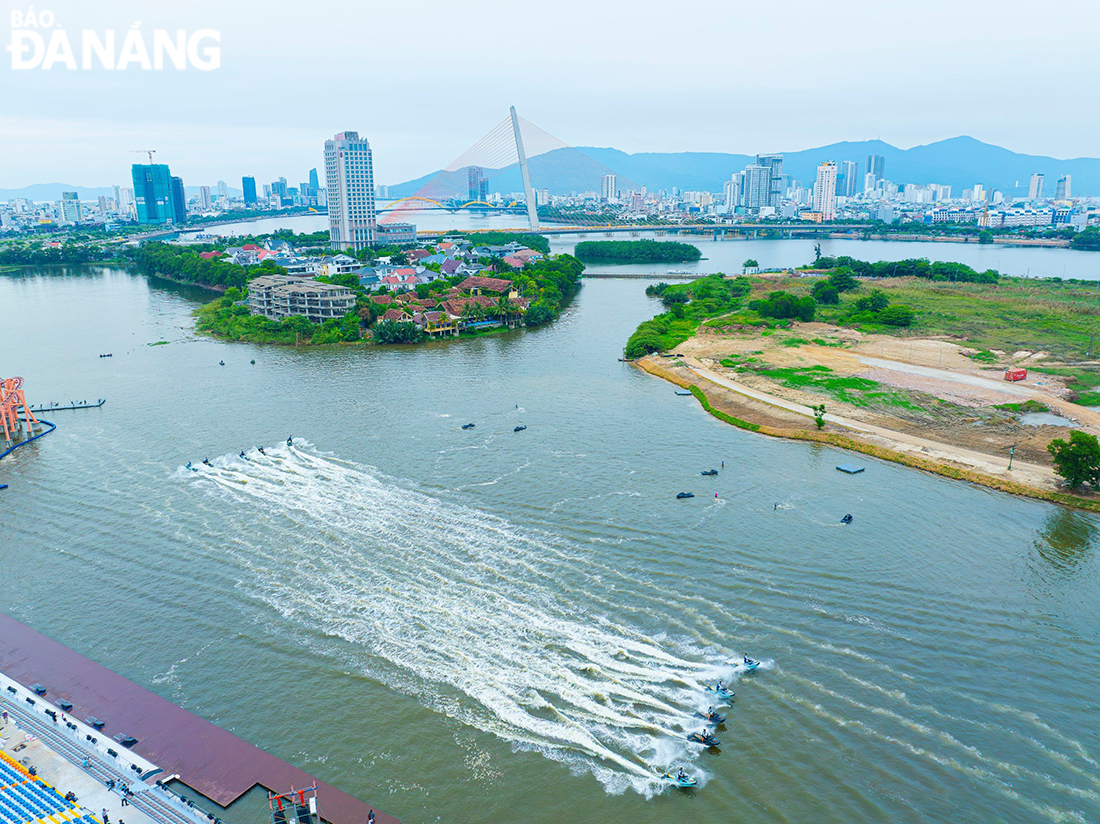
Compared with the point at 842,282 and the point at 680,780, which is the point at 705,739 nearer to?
the point at 680,780

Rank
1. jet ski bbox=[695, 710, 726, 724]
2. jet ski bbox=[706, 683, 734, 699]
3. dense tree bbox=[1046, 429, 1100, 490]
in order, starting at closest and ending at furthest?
jet ski bbox=[695, 710, 726, 724] < jet ski bbox=[706, 683, 734, 699] < dense tree bbox=[1046, 429, 1100, 490]

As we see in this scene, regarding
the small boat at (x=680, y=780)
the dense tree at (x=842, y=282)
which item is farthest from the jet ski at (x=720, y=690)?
the dense tree at (x=842, y=282)

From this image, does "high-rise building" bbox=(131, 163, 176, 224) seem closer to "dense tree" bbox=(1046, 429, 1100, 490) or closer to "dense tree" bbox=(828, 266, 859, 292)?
"dense tree" bbox=(828, 266, 859, 292)

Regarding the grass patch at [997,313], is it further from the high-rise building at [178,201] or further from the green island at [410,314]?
the high-rise building at [178,201]

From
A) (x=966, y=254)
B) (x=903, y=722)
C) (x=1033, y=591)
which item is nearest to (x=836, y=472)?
(x=1033, y=591)

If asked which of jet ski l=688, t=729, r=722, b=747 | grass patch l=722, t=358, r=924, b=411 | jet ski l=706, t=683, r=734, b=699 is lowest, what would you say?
jet ski l=688, t=729, r=722, b=747

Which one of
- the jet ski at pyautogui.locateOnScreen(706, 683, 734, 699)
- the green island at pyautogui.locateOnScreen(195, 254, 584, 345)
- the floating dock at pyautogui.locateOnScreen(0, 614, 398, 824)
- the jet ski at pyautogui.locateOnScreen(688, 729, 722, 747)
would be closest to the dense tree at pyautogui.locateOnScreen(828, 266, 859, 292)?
the green island at pyautogui.locateOnScreen(195, 254, 584, 345)

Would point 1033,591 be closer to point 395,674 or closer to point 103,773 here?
point 395,674
